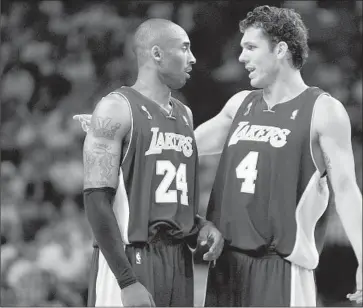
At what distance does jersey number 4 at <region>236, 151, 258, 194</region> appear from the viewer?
2807mm

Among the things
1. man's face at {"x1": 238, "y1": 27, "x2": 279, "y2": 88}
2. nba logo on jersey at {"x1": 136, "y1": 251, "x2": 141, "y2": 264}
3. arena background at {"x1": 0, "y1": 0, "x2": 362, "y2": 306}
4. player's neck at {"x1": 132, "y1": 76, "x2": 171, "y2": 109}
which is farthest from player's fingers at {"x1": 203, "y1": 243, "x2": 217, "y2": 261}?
arena background at {"x1": 0, "y1": 0, "x2": 362, "y2": 306}

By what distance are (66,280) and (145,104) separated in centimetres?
225

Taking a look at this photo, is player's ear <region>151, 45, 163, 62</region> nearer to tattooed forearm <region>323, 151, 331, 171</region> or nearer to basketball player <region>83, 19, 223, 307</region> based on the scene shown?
basketball player <region>83, 19, 223, 307</region>

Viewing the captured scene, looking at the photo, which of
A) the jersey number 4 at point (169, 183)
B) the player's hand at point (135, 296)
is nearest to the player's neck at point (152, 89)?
the jersey number 4 at point (169, 183)

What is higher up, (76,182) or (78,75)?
(78,75)

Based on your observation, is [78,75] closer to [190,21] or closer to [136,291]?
[190,21]

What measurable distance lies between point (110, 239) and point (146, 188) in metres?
0.28

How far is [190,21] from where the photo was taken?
4805 millimetres

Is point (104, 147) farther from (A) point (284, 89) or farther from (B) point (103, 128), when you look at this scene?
(A) point (284, 89)

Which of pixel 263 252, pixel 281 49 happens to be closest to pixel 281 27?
pixel 281 49

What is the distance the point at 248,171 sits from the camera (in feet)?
A: 9.27

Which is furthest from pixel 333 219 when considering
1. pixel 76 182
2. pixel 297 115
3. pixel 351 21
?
pixel 297 115

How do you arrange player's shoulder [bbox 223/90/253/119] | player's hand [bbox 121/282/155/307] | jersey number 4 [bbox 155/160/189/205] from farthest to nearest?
player's shoulder [bbox 223/90/253/119]
jersey number 4 [bbox 155/160/189/205]
player's hand [bbox 121/282/155/307]

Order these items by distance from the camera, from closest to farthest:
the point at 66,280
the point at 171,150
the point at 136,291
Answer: the point at 136,291
the point at 171,150
the point at 66,280
